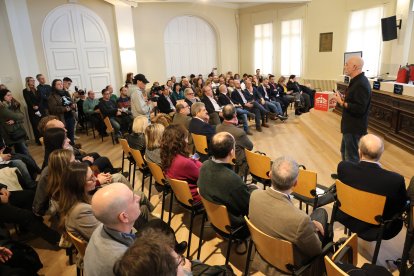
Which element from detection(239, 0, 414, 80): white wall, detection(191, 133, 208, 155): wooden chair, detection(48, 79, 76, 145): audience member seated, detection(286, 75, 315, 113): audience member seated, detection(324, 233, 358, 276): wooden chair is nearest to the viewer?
detection(324, 233, 358, 276): wooden chair

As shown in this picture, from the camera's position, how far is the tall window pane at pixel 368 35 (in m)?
9.17

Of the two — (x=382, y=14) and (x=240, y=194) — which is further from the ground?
(x=382, y=14)

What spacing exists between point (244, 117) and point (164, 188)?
381 centimetres

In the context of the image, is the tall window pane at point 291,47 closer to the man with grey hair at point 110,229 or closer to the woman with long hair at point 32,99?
the woman with long hair at point 32,99

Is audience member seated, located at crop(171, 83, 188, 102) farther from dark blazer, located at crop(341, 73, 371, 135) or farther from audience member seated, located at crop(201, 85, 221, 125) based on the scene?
dark blazer, located at crop(341, 73, 371, 135)

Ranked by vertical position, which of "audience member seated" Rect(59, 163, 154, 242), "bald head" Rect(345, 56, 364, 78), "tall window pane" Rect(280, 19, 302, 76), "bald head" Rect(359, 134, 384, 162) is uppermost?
"tall window pane" Rect(280, 19, 302, 76)

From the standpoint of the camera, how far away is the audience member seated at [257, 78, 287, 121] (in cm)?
757

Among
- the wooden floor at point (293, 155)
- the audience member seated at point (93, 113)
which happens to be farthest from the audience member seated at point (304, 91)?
the audience member seated at point (93, 113)

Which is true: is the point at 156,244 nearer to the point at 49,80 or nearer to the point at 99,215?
the point at 99,215

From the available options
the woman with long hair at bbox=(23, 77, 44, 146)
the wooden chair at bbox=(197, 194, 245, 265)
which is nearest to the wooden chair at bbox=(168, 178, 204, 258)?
the wooden chair at bbox=(197, 194, 245, 265)

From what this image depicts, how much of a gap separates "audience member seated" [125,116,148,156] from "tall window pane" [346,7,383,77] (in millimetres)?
8444

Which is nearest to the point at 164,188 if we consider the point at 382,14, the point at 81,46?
the point at 81,46

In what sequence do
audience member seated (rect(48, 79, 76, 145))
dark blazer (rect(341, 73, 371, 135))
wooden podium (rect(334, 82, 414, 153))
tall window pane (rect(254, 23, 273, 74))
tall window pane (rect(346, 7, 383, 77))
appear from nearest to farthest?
dark blazer (rect(341, 73, 371, 135)) → wooden podium (rect(334, 82, 414, 153)) → audience member seated (rect(48, 79, 76, 145)) → tall window pane (rect(346, 7, 383, 77)) → tall window pane (rect(254, 23, 273, 74))

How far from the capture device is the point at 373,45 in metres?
9.38
